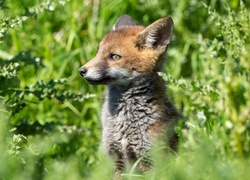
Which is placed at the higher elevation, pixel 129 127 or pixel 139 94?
pixel 139 94

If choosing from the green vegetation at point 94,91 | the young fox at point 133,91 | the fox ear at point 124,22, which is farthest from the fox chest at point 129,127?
the fox ear at point 124,22

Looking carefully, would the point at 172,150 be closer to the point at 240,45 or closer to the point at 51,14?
the point at 240,45

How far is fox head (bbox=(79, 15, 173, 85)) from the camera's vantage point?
5.41 meters

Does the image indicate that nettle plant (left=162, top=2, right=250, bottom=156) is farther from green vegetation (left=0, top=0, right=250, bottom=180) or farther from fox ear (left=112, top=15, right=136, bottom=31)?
fox ear (left=112, top=15, right=136, bottom=31)

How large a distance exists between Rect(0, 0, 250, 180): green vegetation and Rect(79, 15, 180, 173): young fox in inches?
6.4

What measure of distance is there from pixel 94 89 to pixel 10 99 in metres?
2.32

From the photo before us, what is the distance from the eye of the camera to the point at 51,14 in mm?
8234

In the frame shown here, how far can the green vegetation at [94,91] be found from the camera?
3.76 metres

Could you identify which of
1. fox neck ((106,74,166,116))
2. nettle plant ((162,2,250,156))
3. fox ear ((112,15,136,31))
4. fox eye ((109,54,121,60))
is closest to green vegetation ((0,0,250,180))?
nettle plant ((162,2,250,156))

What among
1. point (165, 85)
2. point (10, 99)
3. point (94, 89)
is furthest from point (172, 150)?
point (94, 89)

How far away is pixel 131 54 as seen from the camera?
556 centimetres

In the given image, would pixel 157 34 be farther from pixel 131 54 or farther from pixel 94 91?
pixel 94 91

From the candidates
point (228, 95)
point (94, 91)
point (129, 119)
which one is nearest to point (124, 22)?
point (129, 119)

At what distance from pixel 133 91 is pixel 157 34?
567 millimetres
